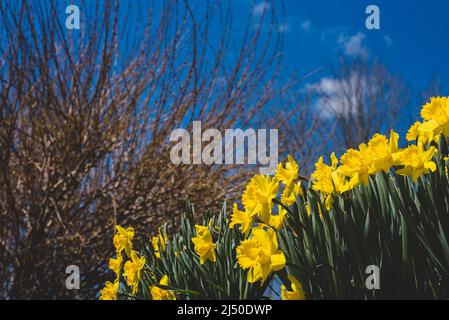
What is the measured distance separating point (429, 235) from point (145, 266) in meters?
0.93

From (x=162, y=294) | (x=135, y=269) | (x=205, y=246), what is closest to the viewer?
(x=205, y=246)

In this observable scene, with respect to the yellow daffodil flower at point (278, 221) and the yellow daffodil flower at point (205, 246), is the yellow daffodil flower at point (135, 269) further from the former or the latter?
the yellow daffodil flower at point (278, 221)

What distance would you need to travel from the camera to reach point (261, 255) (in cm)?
118

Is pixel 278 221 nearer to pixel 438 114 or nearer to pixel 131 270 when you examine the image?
pixel 438 114

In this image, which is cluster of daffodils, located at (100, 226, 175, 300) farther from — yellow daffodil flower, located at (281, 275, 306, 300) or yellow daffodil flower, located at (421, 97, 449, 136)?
yellow daffodil flower, located at (421, 97, 449, 136)

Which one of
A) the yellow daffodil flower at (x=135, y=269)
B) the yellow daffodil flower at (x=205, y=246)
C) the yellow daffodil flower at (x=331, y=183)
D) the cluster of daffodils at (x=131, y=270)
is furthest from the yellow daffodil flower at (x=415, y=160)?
the yellow daffodil flower at (x=135, y=269)

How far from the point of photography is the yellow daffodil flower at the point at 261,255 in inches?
46.3

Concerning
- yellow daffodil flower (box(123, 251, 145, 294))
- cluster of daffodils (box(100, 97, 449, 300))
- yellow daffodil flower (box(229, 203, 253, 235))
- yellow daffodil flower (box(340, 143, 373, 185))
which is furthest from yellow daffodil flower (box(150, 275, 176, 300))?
yellow daffodil flower (box(340, 143, 373, 185))

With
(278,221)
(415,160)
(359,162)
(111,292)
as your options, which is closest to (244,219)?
(278,221)

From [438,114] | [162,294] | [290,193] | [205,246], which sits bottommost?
[162,294]

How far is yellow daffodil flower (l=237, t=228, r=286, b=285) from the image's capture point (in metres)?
1.17
